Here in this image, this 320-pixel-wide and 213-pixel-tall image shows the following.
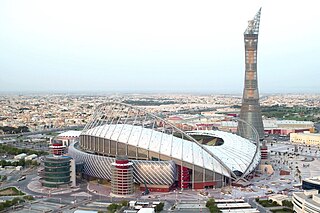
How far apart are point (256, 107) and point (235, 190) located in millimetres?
38835

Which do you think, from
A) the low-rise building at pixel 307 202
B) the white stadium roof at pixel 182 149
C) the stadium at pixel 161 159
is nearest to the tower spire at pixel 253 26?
the white stadium roof at pixel 182 149

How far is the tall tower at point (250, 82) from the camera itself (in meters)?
93.1

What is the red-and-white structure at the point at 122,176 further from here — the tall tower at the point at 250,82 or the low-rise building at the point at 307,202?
the tall tower at the point at 250,82

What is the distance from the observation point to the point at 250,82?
93750 mm

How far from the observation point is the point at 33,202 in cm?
5403

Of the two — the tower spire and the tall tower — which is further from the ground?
the tower spire

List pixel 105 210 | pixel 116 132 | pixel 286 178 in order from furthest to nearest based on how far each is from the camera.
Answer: pixel 286 178, pixel 116 132, pixel 105 210

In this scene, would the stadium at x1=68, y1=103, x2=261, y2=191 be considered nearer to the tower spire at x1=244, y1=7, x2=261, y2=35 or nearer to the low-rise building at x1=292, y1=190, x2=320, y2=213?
the low-rise building at x1=292, y1=190, x2=320, y2=213

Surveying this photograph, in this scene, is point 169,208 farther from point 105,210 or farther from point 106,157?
point 106,157

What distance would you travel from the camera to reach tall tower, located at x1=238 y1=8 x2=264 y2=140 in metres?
93.1

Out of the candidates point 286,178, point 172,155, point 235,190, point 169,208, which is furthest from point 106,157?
point 286,178

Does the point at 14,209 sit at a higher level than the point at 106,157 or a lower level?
lower

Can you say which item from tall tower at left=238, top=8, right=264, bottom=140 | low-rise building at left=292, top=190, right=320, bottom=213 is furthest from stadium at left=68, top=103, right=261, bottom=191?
tall tower at left=238, top=8, right=264, bottom=140

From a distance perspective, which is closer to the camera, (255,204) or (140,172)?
(255,204)
